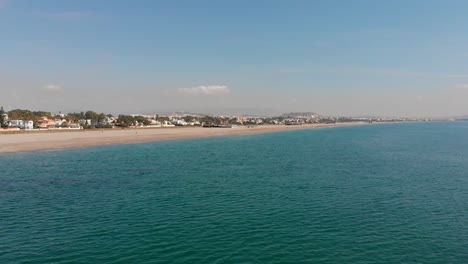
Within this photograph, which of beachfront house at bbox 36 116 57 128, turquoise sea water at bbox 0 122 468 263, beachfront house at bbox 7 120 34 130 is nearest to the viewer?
turquoise sea water at bbox 0 122 468 263

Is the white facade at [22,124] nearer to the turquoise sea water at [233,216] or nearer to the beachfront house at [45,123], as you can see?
the beachfront house at [45,123]

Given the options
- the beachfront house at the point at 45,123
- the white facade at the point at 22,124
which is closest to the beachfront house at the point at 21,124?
the white facade at the point at 22,124

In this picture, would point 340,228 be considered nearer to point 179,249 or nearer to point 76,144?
point 179,249

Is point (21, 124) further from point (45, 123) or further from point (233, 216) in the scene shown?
point (233, 216)

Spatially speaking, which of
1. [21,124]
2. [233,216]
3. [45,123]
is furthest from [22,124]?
[233,216]

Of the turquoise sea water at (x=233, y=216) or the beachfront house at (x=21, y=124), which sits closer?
the turquoise sea water at (x=233, y=216)

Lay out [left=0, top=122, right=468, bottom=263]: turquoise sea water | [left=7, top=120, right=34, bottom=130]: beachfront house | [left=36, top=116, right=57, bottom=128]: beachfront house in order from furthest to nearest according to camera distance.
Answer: [left=36, top=116, right=57, bottom=128]: beachfront house < [left=7, top=120, right=34, bottom=130]: beachfront house < [left=0, top=122, right=468, bottom=263]: turquoise sea water

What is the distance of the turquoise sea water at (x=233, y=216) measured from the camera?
19.7 m

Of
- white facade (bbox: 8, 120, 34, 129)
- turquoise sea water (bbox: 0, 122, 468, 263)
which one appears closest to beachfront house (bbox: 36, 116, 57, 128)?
white facade (bbox: 8, 120, 34, 129)

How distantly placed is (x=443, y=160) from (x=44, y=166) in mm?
61553

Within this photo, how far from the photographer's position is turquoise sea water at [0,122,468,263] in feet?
64.7

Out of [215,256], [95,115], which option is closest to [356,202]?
[215,256]

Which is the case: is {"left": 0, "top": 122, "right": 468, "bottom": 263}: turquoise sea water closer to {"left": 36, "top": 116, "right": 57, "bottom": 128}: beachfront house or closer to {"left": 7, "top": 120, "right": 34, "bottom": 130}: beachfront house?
{"left": 7, "top": 120, "right": 34, "bottom": 130}: beachfront house

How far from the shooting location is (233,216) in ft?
87.2
